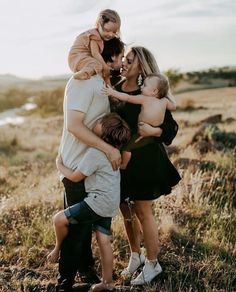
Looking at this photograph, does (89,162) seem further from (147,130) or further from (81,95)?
(147,130)

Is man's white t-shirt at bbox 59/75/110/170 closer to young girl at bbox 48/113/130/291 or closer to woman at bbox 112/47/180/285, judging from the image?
young girl at bbox 48/113/130/291

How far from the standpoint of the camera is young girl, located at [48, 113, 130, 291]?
410 cm

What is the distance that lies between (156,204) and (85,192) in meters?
2.71

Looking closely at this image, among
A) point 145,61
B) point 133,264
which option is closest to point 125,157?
point 145,61

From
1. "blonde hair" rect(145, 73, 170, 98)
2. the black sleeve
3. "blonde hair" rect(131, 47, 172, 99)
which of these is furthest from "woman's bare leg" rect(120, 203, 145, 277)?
"blonde hair" rect(131, 47, 172, 99)

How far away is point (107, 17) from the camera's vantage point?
4.19 metres

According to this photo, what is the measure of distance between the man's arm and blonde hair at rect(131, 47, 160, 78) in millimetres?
714

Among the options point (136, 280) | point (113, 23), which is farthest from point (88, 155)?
point (136, 280)

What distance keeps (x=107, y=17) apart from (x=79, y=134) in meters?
0.87

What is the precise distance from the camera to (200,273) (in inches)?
197

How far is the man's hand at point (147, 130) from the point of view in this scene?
4.43 m

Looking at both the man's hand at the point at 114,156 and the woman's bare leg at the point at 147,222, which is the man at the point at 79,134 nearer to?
the man's hand at the point at 114,156

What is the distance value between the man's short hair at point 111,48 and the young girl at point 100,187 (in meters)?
0.46

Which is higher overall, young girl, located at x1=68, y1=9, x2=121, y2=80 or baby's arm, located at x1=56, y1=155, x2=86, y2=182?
young girl, located at x1=68, y1=9, x2=121, y2=80
